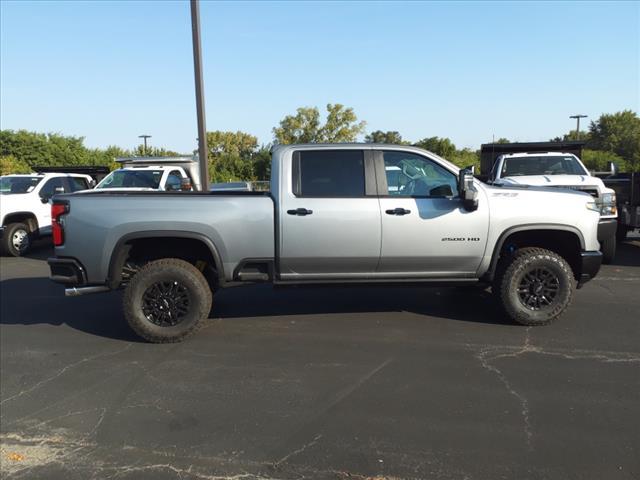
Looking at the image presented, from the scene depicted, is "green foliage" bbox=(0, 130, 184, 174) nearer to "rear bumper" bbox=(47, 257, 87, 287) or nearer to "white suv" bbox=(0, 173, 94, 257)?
"white suv" bbox=(0, 173, 94, 257)

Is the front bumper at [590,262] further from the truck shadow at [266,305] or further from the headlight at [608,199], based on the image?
the headlight at [608,199]

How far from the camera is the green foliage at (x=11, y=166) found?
33166 mm

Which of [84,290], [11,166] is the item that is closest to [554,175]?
[84,290]

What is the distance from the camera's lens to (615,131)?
59906 millimetres

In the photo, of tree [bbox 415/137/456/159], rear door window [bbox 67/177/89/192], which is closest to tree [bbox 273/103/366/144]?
tree [bbox 415/137/456/159]

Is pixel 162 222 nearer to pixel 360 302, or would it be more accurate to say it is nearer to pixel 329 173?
pixel 329 173

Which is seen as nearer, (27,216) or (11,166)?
(27,216)

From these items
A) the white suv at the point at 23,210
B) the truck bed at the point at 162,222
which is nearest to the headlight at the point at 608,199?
the truck bed at the point at 162,222

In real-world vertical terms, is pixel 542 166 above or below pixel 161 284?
above

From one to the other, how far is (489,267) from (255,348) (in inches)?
99.6

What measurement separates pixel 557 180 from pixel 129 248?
723 centimetres

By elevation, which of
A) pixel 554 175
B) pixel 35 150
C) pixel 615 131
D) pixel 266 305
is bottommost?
pixel 266 305

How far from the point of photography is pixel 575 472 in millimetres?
2775

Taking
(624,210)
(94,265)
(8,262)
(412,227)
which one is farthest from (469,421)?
(8,262)
